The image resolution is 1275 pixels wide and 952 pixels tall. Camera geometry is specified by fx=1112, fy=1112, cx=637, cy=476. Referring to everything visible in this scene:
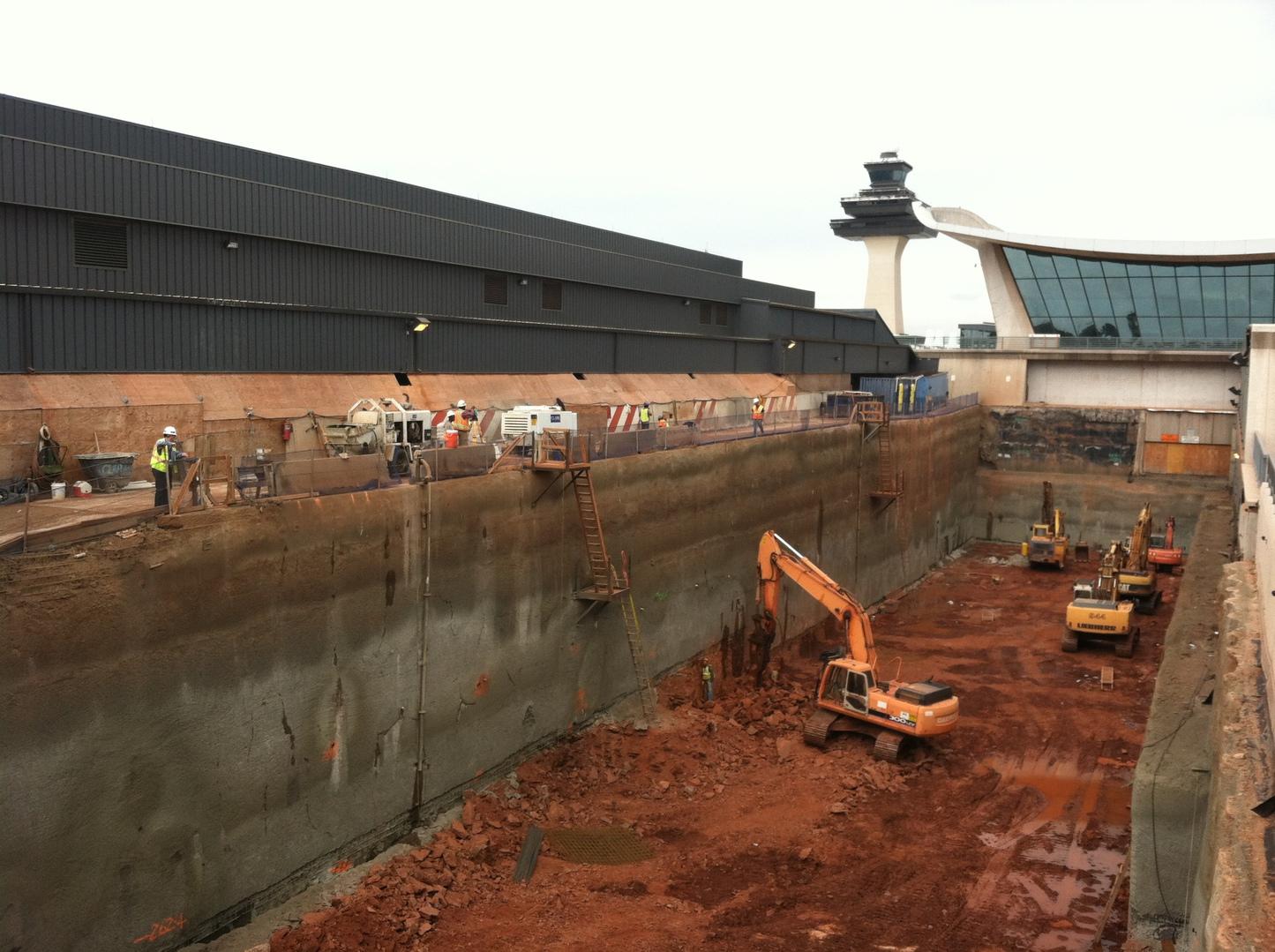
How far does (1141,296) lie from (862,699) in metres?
50.2

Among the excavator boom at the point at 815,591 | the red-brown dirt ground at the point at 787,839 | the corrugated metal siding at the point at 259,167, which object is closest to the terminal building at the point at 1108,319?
the corrugated metal siding at the point at 259,167

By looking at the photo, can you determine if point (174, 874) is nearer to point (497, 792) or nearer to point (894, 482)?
point (497, 792)

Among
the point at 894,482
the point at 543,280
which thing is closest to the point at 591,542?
the point at 543,280

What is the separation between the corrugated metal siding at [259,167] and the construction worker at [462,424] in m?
7.36

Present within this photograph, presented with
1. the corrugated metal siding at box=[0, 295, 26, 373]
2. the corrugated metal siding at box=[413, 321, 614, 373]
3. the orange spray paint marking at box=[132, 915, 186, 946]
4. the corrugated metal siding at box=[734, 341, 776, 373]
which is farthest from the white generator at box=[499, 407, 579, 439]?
the corrugated metal siding at box=[734, 341, 776, 373]

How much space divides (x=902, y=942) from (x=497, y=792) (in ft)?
25.4

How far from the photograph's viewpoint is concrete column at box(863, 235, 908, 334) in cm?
8756

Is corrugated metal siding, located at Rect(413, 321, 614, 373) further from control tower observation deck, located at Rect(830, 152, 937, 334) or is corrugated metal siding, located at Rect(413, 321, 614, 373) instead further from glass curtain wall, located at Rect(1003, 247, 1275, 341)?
control tower observation deck, located at Rect(830, 152, 937, 334)

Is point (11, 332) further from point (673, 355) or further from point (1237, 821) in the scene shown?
point (673, 355)

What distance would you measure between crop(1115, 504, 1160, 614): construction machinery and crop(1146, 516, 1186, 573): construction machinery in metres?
2.08

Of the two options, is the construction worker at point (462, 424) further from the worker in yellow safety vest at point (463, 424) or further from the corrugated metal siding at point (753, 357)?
the corrugated metal siding at point (753, 357)

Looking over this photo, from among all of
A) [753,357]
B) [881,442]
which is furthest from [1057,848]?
[753,357]

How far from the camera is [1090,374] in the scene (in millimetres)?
63000

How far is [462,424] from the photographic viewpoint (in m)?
26.0
